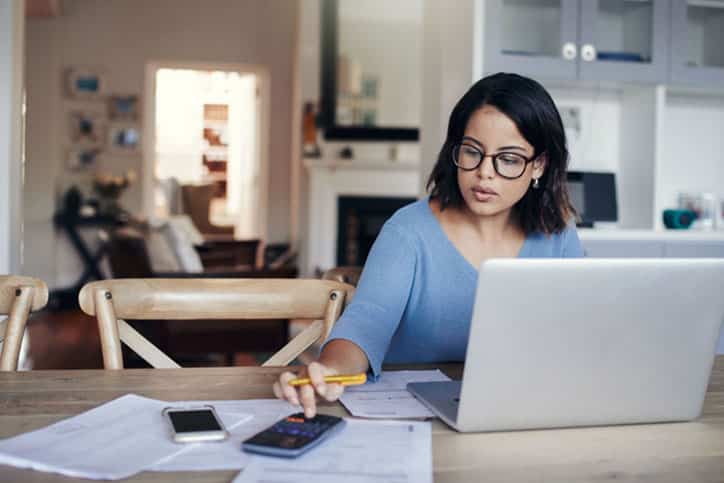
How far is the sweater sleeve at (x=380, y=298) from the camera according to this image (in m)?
1.29

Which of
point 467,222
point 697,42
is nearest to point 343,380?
point 467,222

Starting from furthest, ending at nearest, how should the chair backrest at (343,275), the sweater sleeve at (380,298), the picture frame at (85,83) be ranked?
the picture frame at (85,83), the chair backrest at (343,275), the sweater sleeve at (380,298)

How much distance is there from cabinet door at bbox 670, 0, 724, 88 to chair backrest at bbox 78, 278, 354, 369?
2.54 m

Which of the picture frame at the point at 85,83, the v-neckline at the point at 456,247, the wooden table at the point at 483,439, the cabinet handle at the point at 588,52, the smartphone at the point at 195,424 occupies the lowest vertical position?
the wooden table at the point at 483,439

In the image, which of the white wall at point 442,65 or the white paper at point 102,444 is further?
the white wall at point 442,65

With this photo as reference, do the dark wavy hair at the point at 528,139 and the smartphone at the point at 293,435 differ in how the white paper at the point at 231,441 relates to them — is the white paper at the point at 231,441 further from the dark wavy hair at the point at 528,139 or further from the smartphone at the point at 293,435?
the dark wavy hair at the point at 528,139

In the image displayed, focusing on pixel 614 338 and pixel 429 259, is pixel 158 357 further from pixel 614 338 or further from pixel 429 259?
pixel 614 338

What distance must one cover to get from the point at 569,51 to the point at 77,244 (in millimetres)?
5096

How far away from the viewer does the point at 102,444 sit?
89cm

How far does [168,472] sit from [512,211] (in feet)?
3.40

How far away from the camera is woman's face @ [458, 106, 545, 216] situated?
149cm

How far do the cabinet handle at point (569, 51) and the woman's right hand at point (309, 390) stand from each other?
2.63 m

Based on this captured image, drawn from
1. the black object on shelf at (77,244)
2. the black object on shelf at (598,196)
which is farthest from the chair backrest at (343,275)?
the black object on shelf at (77,244)

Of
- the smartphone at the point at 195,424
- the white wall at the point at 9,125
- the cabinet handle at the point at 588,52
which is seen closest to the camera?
the smartphone at the point at 195,424
